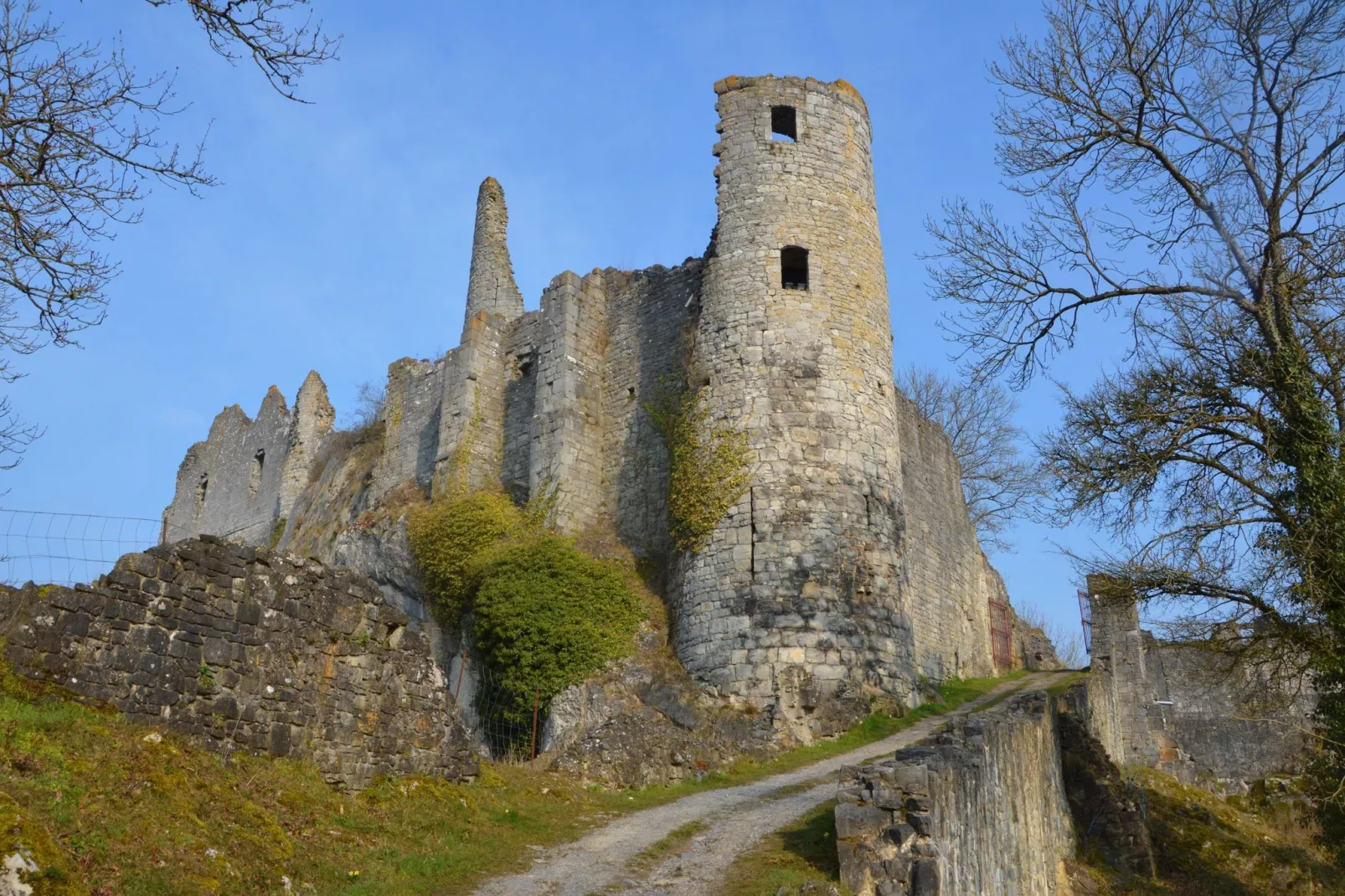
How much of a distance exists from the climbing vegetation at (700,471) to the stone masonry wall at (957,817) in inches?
234

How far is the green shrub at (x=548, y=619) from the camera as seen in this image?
18.0 m

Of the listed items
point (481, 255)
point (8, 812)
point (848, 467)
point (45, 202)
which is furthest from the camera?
point (481, 255)

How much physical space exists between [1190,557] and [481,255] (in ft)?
72.1

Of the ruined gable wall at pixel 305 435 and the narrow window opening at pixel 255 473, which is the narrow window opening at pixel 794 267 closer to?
the ruined gable wall at pixel 305 435

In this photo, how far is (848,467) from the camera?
18.6m

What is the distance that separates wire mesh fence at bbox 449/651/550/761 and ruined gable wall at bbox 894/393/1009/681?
331 inches

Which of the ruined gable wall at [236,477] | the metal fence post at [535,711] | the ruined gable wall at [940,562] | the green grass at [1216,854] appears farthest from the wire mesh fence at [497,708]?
the ruined gable wall at [236,477]

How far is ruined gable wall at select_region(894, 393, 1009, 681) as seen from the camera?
24391mm

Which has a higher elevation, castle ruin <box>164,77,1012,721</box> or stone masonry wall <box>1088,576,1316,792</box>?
castle ruin <box>164,77,1012,721</box>

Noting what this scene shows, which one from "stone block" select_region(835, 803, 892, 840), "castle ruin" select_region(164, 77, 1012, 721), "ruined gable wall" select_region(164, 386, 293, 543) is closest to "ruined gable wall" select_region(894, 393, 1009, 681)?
"castle ruin" select_region(164, 77, 1012, 721)

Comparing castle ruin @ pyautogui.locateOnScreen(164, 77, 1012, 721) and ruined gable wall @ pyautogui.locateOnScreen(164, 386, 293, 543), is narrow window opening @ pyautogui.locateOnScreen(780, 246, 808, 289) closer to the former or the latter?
castle ruin @ pyautogui.locateOnScreen(164, 77, 1012, 721)

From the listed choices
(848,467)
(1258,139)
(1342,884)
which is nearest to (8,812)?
(1258,139)

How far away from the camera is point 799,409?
A: 1877 cm

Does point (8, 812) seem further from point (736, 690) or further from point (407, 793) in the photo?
point (736, 690)
